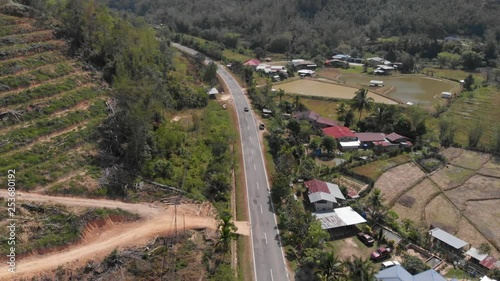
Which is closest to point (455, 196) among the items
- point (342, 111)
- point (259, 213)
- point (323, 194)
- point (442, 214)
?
point (442, 214)

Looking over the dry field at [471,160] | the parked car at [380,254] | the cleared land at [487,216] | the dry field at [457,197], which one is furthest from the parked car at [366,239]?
the dry field at [471,160]

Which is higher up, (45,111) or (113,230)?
(45,111)

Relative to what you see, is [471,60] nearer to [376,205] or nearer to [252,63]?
[252,63]

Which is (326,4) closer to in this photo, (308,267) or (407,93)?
(407,93)

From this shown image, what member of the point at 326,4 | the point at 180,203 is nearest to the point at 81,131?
the point at 180,203

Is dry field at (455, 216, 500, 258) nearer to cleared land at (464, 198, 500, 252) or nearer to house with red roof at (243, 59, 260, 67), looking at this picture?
cleared land at (464, 198, 500, 252)
